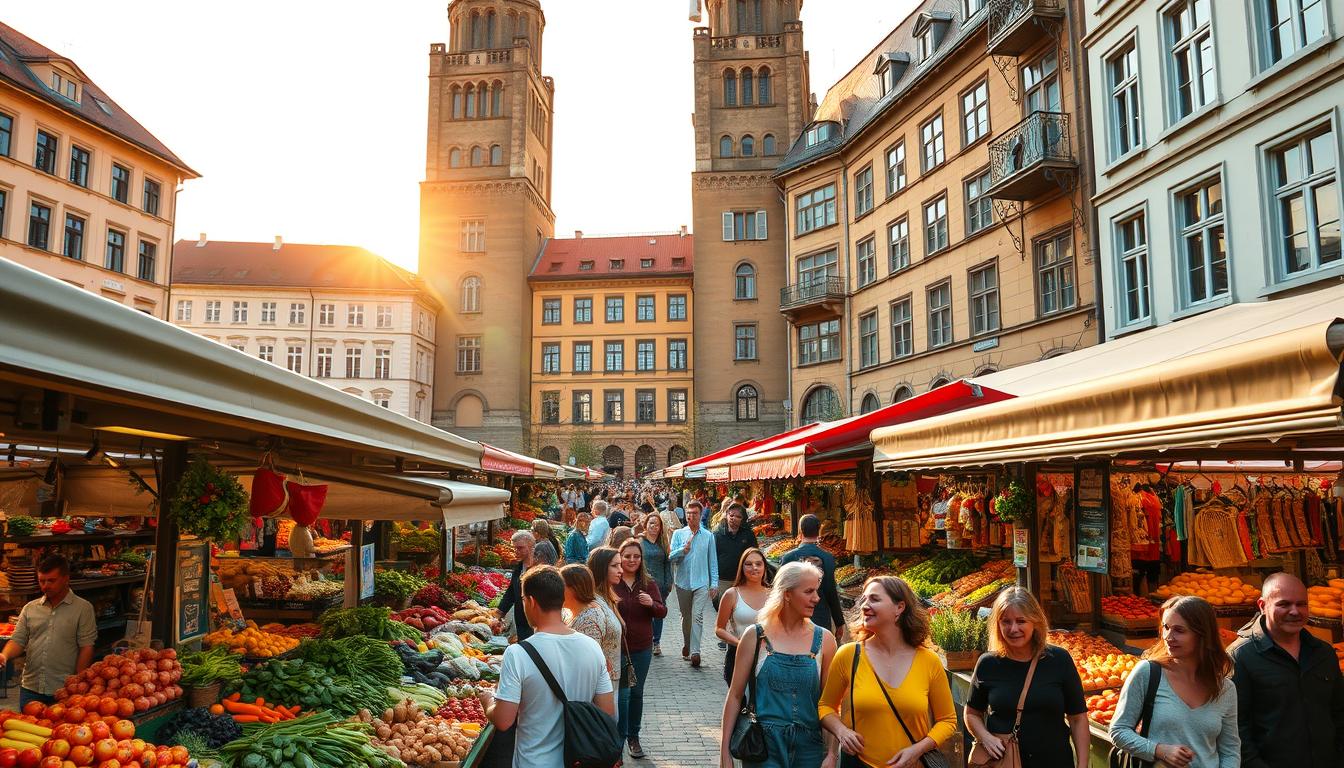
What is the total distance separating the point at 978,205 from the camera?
2691 centimetres

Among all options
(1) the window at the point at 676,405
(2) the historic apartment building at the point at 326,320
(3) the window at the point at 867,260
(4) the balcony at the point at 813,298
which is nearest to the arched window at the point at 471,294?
(2) the historic apartment building at the point at 326,320

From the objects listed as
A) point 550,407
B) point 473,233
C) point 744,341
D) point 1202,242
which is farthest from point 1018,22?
point 550,407

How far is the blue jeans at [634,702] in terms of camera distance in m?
7.12

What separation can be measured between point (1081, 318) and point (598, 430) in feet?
123

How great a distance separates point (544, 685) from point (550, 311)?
54.3m

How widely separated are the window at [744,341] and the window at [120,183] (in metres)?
30.2

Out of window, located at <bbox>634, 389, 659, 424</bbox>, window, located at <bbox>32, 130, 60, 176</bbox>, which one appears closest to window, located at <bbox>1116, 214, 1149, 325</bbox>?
window, located at <bbox>32, 130, 60, 176</bbox>

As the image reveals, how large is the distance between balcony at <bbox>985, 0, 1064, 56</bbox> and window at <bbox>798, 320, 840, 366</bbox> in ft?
49.7


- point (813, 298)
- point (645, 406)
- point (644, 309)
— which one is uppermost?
point (644, 309)

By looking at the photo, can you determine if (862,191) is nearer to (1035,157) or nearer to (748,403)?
(1035,157)

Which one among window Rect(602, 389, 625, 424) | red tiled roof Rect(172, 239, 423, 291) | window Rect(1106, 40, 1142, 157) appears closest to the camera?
window Rect(1106, 40, 1142, 157)

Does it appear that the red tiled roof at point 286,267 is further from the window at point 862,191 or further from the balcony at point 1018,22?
the balcony at point 1018,22

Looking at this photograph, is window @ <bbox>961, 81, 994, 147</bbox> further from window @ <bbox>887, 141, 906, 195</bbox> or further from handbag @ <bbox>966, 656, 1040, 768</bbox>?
handbag @ <bbox>966, 656, 1040, 768</bbox>

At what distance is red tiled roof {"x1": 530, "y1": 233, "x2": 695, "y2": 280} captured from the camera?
57625mm
